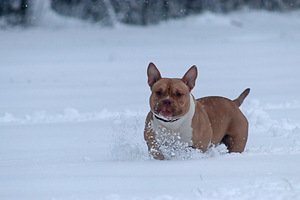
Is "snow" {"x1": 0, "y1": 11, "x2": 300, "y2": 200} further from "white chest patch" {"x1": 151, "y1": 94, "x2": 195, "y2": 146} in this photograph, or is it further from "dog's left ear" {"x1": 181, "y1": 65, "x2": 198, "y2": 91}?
"dog's left ear" {"x1": 181, "y1": 65, "x2": 198, "y2": 91}

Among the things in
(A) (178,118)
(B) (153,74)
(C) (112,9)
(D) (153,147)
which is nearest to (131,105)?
(B) (153,74)

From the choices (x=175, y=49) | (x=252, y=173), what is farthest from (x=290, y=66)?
(x=252, y=173)

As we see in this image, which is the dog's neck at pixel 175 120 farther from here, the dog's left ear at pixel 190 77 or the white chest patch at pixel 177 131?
the dog's left ear at pixel 190 77

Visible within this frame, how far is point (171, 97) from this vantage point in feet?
16.4

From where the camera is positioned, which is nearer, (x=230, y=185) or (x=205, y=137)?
(x=230, y=185)

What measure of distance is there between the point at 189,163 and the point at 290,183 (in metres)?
1.08

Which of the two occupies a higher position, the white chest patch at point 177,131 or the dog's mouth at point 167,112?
the dog's mouth at point 167,112

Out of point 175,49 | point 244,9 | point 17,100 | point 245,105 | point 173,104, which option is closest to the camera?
point 173,104

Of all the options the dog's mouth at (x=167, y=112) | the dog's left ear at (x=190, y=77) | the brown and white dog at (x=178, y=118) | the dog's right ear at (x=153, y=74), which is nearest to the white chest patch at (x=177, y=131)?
the brown and white dog at (x=178, y=118)

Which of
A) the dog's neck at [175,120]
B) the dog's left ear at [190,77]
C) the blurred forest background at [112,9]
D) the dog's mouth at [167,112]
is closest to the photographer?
the dog's mouth at [167,112]

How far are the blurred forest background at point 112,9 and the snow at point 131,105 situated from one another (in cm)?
39

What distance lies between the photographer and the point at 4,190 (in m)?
3.76

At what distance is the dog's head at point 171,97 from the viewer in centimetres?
488

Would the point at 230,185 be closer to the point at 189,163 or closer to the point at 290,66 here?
the point at 189,163
